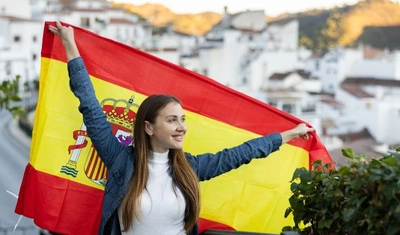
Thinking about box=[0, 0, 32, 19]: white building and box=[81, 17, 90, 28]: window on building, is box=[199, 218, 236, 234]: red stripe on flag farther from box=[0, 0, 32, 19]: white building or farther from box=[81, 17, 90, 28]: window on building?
box=[81, 17, 90, 28]: window on building

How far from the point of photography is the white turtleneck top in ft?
6.93

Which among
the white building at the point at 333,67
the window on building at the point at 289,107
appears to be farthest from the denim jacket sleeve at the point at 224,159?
the white building at the point at 333,67

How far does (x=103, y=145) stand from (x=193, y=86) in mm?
506

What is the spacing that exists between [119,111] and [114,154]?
36cm

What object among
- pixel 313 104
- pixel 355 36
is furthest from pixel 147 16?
pixel 355 36

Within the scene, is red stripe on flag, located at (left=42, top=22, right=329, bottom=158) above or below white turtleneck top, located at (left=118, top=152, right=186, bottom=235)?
above

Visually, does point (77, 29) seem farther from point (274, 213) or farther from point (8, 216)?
point (8, 216)

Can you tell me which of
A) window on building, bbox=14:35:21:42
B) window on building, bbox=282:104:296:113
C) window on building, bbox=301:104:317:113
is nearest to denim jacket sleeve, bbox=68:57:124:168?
window on building, bbox=14:35:21:42

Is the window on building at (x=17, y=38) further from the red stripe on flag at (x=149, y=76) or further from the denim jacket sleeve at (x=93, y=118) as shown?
the denim jacket sleeve at (x=93, y=118)

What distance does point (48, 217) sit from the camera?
2.56 metres

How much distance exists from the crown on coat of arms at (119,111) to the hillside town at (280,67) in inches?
873

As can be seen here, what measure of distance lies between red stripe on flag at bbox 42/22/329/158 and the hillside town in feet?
72.5

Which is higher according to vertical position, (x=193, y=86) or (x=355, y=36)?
(x=355, y=36)

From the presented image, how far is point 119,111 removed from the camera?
261cm
